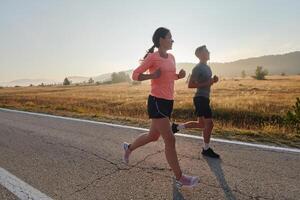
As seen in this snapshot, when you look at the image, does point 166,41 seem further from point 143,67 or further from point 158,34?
point 143,67

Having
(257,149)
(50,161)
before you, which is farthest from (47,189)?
(257,149)

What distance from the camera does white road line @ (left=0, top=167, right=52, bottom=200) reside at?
3.83 m

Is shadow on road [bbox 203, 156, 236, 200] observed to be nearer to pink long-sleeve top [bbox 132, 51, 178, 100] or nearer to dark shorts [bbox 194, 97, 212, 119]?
dark shorts [bbox 194, 97, 212, 119]

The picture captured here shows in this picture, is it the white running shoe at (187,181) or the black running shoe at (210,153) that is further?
the black running shoe at (210,153)

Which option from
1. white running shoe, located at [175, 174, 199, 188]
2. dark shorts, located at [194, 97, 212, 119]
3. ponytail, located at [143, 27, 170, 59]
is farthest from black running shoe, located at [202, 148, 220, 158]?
ponytail, located at [143, 27, 170, 59]

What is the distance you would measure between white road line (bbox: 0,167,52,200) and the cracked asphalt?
8cm

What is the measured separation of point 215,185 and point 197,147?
1.93 meters

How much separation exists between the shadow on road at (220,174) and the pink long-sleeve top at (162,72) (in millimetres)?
1251

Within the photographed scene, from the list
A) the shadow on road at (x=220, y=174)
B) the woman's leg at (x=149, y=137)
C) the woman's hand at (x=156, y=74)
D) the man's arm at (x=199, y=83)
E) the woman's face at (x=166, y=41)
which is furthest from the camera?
the man's arm at (x=199, y=83)

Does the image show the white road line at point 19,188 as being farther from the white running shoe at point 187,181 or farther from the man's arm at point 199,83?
the man's arm at point 199,83

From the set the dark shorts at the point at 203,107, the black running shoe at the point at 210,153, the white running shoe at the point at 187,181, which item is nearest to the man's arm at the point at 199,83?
the dark shorts at the point at 203,107

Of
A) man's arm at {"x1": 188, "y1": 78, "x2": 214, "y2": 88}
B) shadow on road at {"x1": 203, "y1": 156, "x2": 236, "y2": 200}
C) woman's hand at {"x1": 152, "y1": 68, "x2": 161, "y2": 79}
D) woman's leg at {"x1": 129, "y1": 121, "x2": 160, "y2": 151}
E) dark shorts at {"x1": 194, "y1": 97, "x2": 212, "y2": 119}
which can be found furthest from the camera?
dark shorts at {"x1": 194, "y1": 97, "x2": 212, "y2": 119}

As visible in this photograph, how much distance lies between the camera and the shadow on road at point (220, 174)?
3.65m

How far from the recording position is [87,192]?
12.8ft
